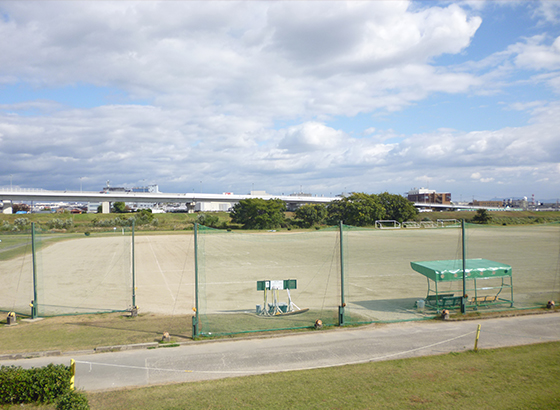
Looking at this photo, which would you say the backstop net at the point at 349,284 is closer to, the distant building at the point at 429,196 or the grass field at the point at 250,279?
the grass field at the point at 250,279

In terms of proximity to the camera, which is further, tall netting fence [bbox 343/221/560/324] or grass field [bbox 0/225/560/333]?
grass field [bbox 0/225/560/333]

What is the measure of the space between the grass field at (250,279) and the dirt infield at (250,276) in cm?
6

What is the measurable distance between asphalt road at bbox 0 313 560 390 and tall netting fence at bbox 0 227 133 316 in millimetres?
6567

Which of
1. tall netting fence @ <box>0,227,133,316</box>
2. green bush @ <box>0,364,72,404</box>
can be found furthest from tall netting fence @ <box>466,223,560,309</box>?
tall netting fence @ <box>0,227,133,316</box>

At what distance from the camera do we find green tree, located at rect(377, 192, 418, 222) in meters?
77.3

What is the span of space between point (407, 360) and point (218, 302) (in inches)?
376

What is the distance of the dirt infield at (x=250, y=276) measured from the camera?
16.1 metres

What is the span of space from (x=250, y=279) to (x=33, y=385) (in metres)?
15.3

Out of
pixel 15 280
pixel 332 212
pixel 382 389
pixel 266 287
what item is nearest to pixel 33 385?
pixel 382 389

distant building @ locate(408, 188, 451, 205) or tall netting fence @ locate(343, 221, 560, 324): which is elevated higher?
distant building @ locate(408, 188, 451, 205)

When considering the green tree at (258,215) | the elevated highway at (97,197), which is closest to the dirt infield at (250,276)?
the green tree at (258,215)

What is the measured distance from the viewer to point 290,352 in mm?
10078

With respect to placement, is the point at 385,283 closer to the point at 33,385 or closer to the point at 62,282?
the point at 33,385

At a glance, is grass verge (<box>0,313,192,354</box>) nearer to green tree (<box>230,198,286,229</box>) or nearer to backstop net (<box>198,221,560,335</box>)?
backstop net (<box>198,221,560,335</box>)
